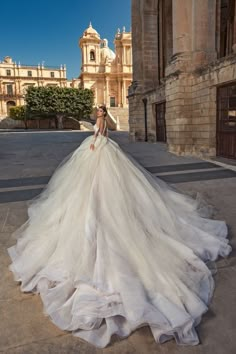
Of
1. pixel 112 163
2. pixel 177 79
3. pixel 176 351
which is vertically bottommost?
pixel 176 351

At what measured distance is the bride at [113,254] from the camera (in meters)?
Answer: 1.97

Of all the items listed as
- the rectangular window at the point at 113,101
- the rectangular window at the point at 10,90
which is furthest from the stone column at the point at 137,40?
the rectangular window at the point at 10,90

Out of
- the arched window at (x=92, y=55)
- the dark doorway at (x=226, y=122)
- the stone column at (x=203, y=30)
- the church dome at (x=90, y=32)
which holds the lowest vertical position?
the dark doorway at (x=226, y=122)

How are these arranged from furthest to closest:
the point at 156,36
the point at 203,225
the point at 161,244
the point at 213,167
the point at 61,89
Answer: the point at 61,89
the point at 156,36
the point at 213,167
the point at 203,225
the point at 161,244

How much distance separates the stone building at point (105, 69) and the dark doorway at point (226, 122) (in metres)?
50.4

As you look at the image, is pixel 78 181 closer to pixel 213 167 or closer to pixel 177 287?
pixel 177 287

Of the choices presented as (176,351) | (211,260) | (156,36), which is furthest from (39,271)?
(156,36)

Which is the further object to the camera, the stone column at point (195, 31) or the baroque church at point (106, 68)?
the baroque church at point (106, 68)

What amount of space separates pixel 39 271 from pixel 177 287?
128 cm

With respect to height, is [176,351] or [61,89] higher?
[61,89]

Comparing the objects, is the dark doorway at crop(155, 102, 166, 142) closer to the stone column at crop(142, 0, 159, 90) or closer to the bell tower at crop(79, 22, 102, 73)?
the stone column at crop(142, 0, 159, 90)

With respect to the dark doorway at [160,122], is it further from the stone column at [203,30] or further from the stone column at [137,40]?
the stone column at [203,30]

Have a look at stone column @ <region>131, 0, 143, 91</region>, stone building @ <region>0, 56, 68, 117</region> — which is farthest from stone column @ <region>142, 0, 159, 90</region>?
stone building @ <region>0, 56, 68, 117</region>

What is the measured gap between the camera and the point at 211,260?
2842 millimetres
